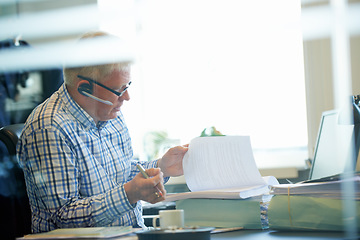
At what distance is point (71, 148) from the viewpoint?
116cm

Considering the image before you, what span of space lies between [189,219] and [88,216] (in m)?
0.24

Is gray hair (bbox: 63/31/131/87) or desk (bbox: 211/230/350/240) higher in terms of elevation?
gray hair (bbox: 63/31/131/87)

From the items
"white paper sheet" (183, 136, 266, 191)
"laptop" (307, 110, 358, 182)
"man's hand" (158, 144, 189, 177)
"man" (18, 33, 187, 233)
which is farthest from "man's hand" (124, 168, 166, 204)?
"laptop" (307, 110, 358, 182)

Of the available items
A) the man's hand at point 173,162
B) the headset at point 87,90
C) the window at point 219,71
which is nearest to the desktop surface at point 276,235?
the man's hand at point 173,162

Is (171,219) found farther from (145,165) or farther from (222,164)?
(145,165)

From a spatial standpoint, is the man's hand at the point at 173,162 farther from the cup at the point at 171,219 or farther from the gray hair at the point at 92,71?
the cup at the point at 171,219

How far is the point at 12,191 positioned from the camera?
1.31 metres

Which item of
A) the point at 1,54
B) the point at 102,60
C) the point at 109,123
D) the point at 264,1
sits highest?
the point at 264,1

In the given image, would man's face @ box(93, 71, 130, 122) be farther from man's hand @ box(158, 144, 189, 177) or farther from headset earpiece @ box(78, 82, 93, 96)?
man's hand @ box(158, 144, 189, 177)

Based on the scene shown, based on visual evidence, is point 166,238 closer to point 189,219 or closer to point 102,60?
point 189,219

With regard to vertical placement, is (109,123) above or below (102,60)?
below

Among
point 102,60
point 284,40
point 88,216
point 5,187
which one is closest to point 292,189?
point 88,216

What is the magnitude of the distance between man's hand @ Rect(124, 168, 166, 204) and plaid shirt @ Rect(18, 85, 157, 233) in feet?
0.06

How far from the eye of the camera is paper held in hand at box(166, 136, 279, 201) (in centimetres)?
113
